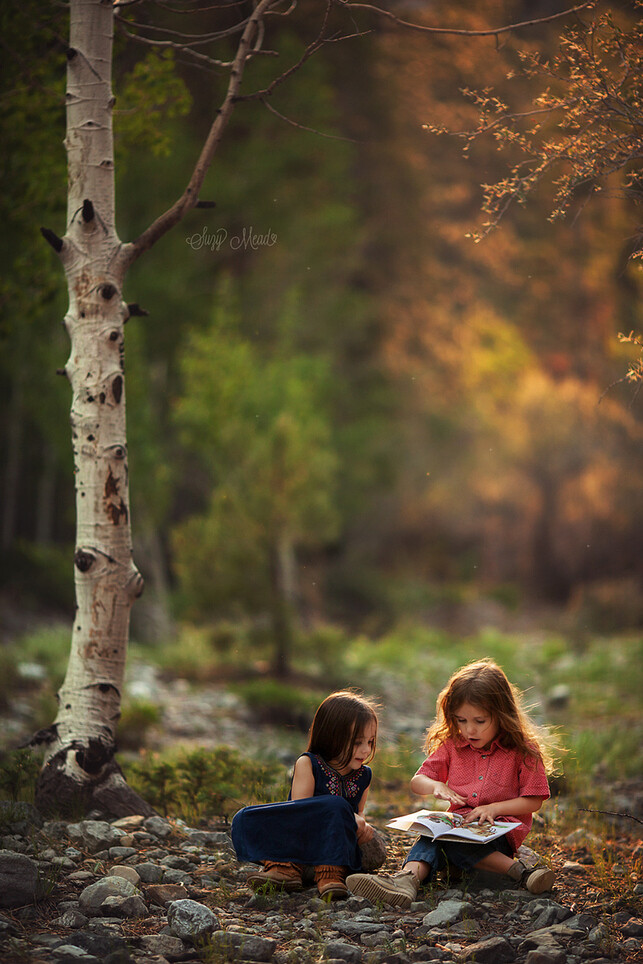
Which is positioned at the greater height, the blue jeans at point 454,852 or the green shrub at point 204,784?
the green shrub at point 204,784

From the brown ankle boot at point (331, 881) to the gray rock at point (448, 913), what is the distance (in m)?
0.36

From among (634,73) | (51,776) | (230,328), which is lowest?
(51,776)

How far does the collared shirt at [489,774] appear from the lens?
3.85 m

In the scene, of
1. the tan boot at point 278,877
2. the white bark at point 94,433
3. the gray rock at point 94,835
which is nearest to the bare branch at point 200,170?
the white bark at point 94,433

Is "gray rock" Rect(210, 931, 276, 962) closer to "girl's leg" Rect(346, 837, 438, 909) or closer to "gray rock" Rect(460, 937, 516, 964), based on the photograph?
"girl's leg" Rect(346, 837, 438, 909)

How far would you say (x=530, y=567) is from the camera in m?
18.7

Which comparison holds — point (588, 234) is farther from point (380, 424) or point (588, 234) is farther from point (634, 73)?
point (634, 73)

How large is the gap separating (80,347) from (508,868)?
3384mm

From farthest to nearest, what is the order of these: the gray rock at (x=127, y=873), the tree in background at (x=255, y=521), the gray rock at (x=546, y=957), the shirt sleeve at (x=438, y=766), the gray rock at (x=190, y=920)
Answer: the tree in background at (x=255, y=521), the shirt sleeve at (x=438, y=766), the gray rock at (x=127, y=873), the gray rock at (x=190, y=920), the gray rock at (x=546, y=957)

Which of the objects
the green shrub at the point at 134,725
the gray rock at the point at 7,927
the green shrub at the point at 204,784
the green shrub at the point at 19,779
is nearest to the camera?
the gray rock at the point at 7,927

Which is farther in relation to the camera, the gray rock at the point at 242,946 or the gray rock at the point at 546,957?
the gray rock at the point at 242,946

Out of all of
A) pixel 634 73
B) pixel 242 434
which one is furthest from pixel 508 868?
pixel 242 434

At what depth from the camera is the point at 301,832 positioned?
3.70 metres

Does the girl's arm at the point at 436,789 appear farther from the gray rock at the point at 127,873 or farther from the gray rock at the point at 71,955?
the gray rock at the point at 71,955
